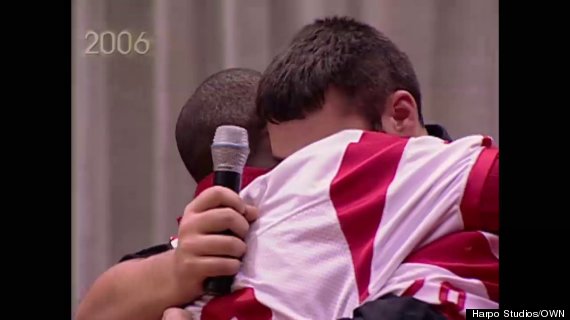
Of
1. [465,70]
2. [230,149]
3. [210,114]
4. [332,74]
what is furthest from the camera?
[465,70]

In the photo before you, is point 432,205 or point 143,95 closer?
point 432,205

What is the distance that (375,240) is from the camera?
708mm

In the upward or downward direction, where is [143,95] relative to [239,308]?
upward

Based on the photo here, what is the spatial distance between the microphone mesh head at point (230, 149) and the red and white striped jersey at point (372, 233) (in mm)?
62

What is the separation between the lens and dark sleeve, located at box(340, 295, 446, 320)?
66cm

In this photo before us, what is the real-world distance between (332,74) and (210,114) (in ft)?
0.96

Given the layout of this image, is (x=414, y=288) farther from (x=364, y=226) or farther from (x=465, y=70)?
(x=465, y=70)

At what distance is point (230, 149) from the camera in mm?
769

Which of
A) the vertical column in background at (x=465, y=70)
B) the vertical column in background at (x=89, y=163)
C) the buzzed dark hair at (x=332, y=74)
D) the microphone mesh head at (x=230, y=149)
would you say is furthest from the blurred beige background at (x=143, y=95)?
the microphone mesh head at (x=230, y=149)

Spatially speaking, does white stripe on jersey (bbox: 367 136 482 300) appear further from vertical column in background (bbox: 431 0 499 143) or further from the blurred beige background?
the blurred beige background

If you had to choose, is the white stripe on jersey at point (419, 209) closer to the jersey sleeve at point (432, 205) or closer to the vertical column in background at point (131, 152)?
the jersey sleeve at point (432, 205)

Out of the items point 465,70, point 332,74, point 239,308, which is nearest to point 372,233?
point 239,308
